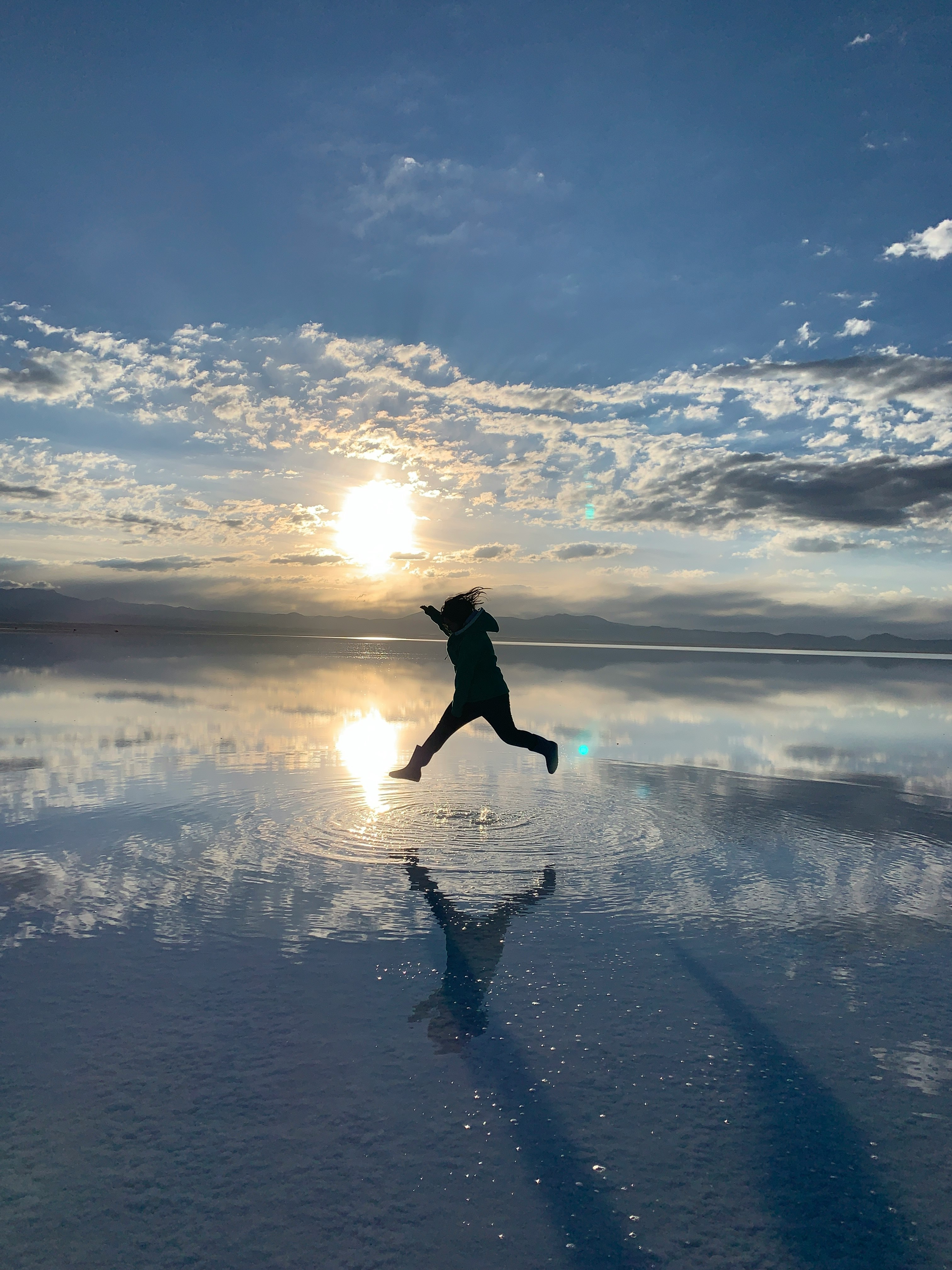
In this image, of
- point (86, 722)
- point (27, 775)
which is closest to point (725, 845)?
point (27, 775)

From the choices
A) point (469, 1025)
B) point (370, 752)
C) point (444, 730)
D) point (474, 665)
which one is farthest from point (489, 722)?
point (469, 1025)

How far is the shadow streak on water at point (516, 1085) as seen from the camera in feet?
7.45

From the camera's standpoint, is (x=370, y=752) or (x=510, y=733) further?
(x=370, y=752)

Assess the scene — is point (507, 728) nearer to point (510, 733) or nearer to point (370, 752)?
point (510, 733)

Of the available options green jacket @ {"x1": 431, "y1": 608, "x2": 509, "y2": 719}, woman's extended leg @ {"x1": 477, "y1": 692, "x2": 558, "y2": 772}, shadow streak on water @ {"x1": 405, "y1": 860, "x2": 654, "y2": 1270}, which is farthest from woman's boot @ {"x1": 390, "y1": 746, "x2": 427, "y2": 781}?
shadow streak on water @ {"x1": 405, "y1": 860, "x2": 654, "y2": 1270}

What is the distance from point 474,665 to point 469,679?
14cm

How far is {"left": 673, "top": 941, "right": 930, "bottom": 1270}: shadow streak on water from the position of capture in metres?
2.25

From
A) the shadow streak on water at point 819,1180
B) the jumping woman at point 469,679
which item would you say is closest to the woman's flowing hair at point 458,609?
the jumping woman at point 469,679

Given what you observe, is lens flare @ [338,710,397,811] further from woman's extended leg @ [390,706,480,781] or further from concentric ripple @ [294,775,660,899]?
woman's extended leg @ [390,706,480,781]

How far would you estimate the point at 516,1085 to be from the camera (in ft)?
9.78

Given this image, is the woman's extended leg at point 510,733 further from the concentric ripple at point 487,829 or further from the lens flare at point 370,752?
the lens flare at point 370,752

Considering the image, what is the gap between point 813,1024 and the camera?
350 centimetres

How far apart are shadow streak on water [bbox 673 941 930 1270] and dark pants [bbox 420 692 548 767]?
470 cm

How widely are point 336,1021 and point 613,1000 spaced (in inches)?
48.0
